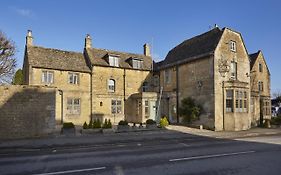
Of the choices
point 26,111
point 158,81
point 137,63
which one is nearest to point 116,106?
point 158,81

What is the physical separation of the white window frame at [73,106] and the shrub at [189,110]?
12.6m

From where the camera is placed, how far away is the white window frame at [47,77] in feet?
93.7

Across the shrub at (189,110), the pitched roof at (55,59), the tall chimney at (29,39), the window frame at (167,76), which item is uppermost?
the tall chimney at (29,39)

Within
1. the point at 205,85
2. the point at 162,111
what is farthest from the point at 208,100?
the point at 162,111

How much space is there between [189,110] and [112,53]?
14.0 metres

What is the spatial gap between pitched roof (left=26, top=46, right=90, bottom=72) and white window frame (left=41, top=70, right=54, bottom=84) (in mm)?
666

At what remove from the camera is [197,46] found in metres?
29.9

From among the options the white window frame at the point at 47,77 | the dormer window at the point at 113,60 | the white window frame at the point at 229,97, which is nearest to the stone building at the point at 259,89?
the white window frame at the point at 229,97

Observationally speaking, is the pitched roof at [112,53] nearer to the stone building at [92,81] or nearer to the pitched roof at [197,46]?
the stone building at [92,81]

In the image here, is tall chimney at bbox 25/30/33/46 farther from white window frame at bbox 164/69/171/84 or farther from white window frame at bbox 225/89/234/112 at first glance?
white window frame at bbox 225/89/234/112

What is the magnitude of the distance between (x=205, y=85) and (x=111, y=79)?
12.6 meters

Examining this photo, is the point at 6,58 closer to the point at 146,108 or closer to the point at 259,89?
the point at 146,108

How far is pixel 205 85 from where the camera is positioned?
26.7m

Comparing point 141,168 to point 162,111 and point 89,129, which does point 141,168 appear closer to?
point 89,129
